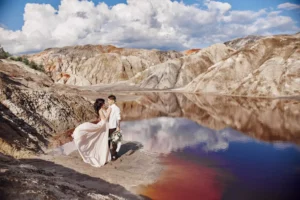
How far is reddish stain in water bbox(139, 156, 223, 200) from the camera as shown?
7977mm

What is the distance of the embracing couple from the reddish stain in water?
6.67ft

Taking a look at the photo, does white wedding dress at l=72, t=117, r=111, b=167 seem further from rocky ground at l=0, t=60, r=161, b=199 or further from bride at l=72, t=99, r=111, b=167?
rocky ground at l=0, t=60, r=161, b=199

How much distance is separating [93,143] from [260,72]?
1888 inches

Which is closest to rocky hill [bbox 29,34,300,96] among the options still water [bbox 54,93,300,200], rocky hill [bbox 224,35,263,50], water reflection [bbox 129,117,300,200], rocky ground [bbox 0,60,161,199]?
still water [bbox 54,93,300,200]

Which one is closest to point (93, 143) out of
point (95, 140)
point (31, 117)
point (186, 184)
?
point (95, 140)

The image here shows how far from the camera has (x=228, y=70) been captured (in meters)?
62.4

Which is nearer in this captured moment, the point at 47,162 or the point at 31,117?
the point at 47,162

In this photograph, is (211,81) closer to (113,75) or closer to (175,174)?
(113,75)

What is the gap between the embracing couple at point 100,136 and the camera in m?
9.75

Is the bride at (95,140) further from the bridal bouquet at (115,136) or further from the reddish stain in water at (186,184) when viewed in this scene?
the reddish stain in water at (186,184)

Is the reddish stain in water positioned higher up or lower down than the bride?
lower down

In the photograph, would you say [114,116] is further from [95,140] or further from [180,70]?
[180,70]

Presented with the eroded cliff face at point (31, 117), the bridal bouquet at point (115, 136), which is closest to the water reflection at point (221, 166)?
the bridal bouquet at point (115, 136)

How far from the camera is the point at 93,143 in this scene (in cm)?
1004
